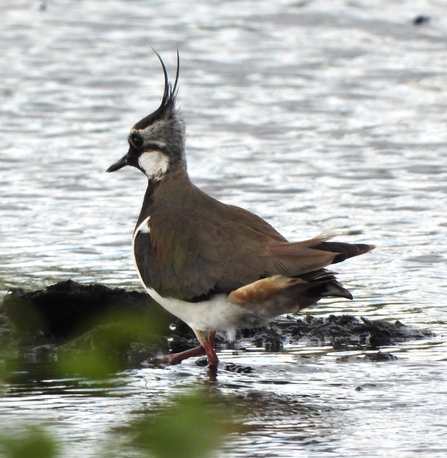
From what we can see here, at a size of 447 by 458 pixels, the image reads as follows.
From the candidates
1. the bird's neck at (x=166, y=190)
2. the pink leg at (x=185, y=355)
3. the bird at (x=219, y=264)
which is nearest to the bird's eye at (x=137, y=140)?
the bird's neck at (x=166, y=190)

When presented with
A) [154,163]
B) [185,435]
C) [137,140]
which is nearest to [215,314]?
[154,163]

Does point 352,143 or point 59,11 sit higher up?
point 59,11

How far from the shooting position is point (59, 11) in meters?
20.0

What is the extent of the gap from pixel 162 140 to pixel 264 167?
4920 millimetres

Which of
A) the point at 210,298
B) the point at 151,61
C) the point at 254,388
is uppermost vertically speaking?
the point at 151,61

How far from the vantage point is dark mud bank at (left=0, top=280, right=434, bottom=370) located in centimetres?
730

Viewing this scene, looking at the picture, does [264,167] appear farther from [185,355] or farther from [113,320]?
[185,355]

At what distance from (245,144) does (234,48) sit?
5.01 meters

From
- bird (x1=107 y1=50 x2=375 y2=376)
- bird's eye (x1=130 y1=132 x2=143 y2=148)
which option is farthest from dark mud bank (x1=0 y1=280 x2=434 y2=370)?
bird's eye (x1=130 y1=132 x2=143 y2=148)

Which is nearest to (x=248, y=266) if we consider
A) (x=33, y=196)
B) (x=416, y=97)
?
(x=33, y=196)

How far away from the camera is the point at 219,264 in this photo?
6.52 m

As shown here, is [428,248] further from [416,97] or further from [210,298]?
[416,97]

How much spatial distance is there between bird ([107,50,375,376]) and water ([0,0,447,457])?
419 mm

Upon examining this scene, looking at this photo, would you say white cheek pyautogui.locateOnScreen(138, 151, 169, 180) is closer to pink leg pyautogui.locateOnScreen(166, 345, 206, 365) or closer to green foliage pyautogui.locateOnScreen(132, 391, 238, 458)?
pink leg pyautogui.locateOnScreen(166, 345, 206, 365)
